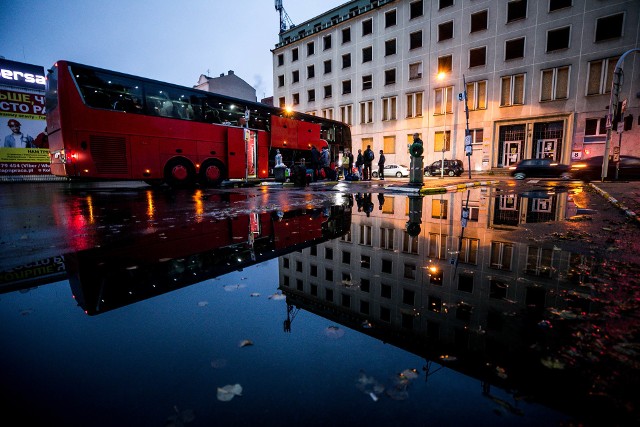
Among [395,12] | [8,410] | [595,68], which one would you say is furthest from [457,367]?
[395,12]

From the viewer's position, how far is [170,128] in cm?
1252

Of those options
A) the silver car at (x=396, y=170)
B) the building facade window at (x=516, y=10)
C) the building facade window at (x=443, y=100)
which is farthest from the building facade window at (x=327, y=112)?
the building facade window at (x=516, y=10)

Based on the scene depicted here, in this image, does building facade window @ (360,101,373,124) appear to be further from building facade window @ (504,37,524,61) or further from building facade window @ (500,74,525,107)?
building facade window @ (504,37,524,61)

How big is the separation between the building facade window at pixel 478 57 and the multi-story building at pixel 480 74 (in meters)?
0.10

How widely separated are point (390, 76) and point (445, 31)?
6.49 meters

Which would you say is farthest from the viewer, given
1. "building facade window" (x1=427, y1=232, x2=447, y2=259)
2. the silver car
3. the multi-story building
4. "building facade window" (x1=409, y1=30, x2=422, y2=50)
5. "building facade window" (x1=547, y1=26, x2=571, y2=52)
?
the silver car

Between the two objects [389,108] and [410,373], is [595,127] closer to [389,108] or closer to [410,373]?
[389,108]

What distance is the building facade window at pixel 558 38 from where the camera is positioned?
24245 mm

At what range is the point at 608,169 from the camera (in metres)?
17.8

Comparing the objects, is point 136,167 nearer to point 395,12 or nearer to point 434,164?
point 434,164

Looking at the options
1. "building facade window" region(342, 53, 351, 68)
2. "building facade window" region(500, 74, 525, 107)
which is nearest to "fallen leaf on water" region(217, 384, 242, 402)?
"building facade window" region(500, 74, 525, 107)

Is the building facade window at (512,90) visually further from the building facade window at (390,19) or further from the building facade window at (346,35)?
the building facade window at (346,35)

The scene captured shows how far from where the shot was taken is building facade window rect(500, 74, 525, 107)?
2633 cm

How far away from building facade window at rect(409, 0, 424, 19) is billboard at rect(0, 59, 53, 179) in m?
33.7
